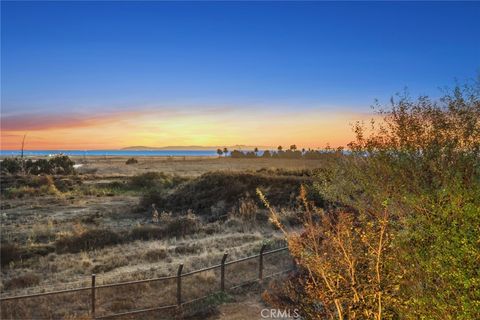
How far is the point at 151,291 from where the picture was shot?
15000 mm

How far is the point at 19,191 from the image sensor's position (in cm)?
4425

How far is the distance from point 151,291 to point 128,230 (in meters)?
12.1

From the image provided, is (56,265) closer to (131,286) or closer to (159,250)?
(159,250)

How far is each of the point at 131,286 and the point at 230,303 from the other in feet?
11.2

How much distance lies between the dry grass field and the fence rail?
0.28 meters

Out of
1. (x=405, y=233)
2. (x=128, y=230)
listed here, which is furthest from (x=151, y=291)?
(x=128, y=230)

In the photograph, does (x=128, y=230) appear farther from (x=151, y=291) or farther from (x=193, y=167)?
(x=193, y=167)

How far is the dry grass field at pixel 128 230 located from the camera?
716 inches

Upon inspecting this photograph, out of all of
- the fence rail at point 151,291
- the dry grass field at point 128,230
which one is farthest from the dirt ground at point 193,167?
the fence rail at point 151,291

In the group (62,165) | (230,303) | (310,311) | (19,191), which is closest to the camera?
(310,311)

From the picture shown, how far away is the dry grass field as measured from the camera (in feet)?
59.7

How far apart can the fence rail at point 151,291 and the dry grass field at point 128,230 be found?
0.93 ft

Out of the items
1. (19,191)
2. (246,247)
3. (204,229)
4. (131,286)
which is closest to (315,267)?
(131,286)

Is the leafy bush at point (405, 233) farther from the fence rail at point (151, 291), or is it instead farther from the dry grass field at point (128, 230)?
the dry grass field at point (128, 230)
